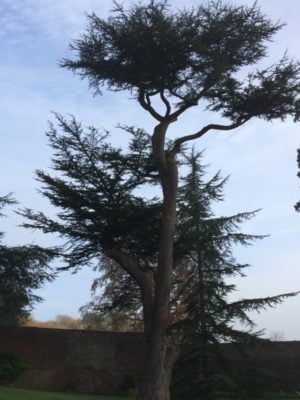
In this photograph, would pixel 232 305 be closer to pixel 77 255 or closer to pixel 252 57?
pixel 77 255

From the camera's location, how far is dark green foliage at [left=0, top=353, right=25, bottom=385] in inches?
785

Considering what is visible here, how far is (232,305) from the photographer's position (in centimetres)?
1567

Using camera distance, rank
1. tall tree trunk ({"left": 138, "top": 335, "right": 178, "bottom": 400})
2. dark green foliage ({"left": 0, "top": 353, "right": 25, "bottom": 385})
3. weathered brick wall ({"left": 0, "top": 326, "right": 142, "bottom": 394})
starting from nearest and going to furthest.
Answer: tall tree trunk ({"left": 138, "top": 335, "right": 178, "bottom": 400}) → dark green foliage ({"left": 0, "top": 353, "right": 25, "bottom": 385}) → weathered brick wall ({"left": 0, "top": 326, "right": 142, "bottom": 394})

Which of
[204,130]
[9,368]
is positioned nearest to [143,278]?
[204,130]

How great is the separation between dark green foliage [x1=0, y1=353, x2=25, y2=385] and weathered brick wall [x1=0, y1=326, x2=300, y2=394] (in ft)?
0.79

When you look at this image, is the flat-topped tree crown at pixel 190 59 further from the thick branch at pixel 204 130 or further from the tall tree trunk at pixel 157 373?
the tall tree trunk at pixel 157 373

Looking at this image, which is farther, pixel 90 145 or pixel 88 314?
pixel 88 314

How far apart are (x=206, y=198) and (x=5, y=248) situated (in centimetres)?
759

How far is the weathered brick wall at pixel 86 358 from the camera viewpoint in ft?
68.7

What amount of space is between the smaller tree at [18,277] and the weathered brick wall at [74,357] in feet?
2.52

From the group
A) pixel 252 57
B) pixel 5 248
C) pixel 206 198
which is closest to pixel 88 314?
pixel 5 248

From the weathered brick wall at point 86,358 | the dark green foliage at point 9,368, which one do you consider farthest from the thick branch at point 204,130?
the dark green foliage at point 9,368

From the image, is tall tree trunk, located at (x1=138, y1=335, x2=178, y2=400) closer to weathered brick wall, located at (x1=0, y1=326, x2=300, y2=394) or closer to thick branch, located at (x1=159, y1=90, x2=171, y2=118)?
weathered brick wall, located at (x1=0, y1=326, x2=300, y2=394)

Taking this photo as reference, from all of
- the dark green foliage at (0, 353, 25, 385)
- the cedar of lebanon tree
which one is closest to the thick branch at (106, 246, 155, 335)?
the cedar of lebanon tree
